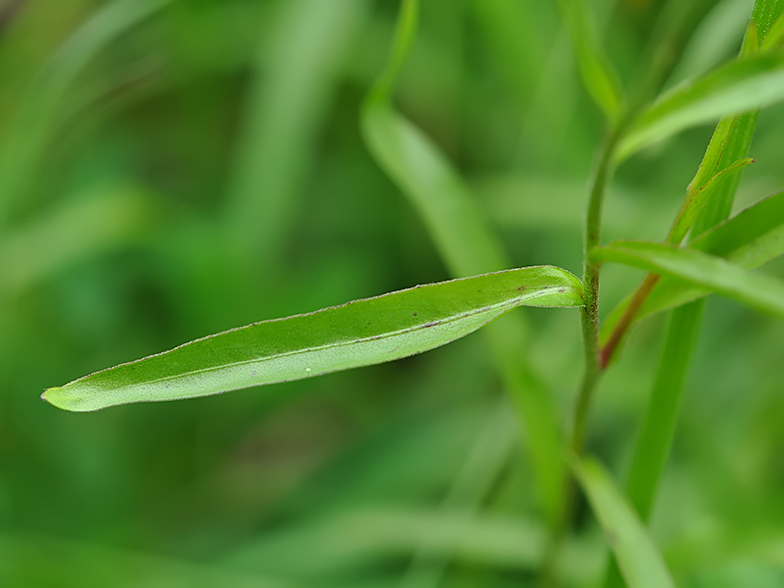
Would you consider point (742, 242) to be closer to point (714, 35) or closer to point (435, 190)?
point (435, 190)

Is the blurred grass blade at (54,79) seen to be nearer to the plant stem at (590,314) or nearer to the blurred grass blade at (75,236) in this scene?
the blurred grass blade at (75,236)

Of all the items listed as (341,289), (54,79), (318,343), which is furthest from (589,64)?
(54,79)

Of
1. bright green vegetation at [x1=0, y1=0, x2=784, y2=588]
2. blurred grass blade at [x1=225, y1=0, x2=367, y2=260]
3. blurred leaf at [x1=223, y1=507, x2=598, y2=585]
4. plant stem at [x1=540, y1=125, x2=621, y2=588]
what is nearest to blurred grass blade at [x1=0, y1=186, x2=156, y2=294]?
bright green vegetation at [x1=0, y1=0, x2=784, y2=588]

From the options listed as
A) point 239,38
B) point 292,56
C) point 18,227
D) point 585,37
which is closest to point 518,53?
point 292,56

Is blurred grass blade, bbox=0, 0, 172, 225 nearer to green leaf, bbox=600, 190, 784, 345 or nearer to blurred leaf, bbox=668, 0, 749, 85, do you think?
blurred leaf, bbox=668, 0, 749, 85

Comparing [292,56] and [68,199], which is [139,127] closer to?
[68,199]

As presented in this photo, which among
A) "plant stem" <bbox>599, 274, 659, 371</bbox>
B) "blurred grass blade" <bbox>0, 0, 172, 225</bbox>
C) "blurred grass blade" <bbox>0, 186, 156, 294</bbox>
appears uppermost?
"blurred grass blade" <bbox>0, 0, 172, 225</bbox>
